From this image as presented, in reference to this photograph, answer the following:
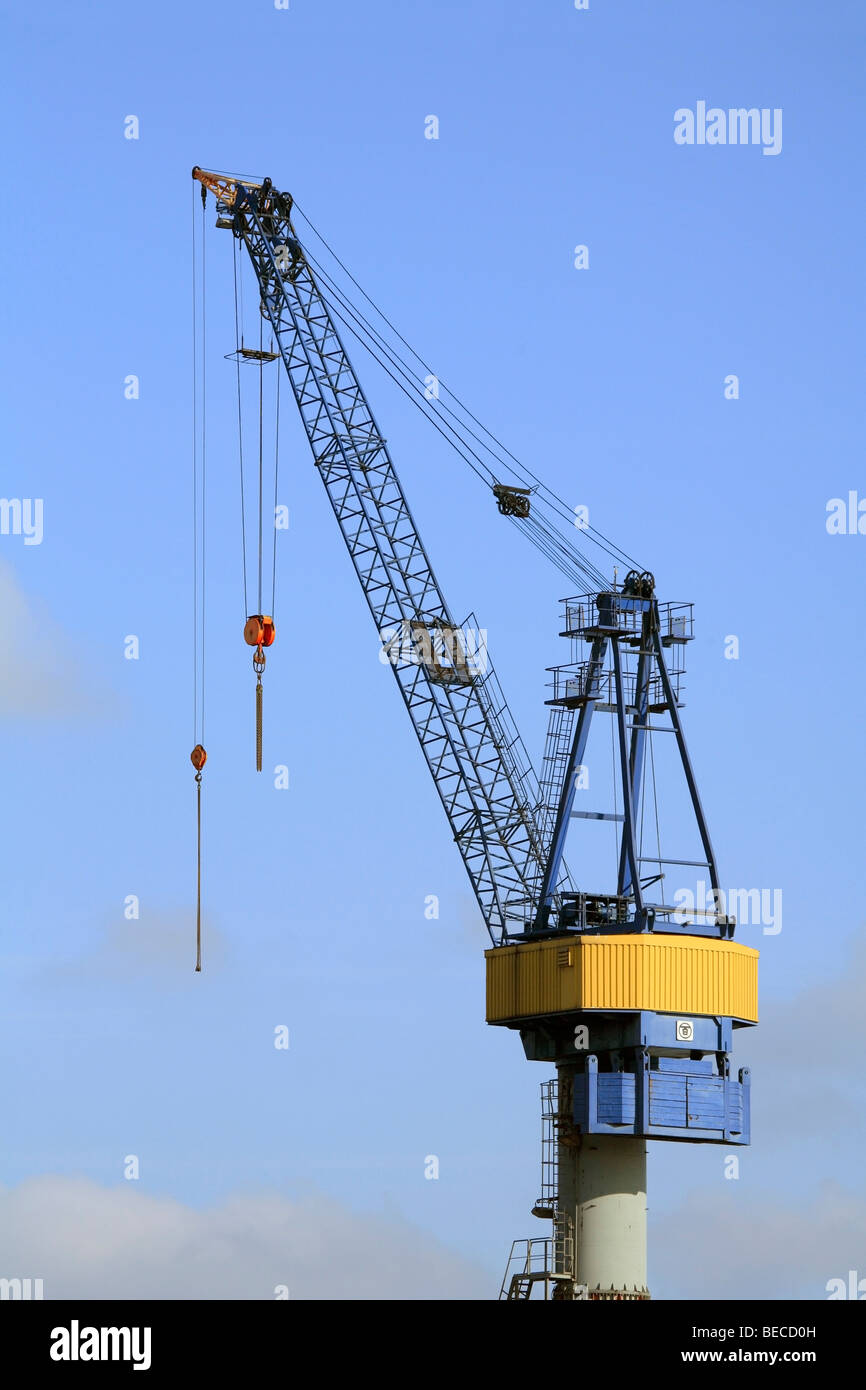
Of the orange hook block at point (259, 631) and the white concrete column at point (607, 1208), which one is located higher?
the orange hook block at point (259, 631)

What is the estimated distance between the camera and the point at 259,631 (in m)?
124

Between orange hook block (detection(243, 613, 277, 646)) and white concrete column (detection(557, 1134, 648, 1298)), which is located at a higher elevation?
orange hook block (detection(243, 613, 277, 646))

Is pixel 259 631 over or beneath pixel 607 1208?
over

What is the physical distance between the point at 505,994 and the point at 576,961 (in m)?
6.78

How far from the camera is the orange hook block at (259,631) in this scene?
406ft

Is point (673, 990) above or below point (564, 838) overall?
below

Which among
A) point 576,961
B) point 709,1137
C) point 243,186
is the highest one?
point 243,186

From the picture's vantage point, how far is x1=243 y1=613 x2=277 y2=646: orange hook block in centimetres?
12362
